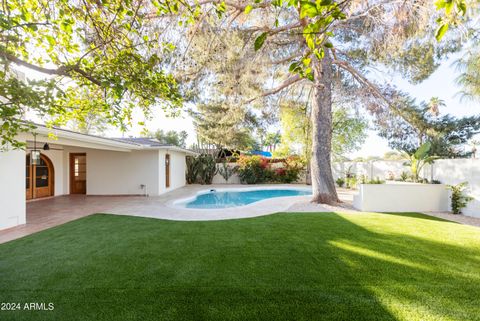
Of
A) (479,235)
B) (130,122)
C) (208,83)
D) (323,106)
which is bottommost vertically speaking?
(479,235)

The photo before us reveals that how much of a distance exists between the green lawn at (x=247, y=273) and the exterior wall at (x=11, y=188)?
1496 millimetres

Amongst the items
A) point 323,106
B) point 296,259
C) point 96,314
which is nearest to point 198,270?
point 96,314

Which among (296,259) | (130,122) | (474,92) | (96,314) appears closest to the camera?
(96,314)

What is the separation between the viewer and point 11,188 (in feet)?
20.4

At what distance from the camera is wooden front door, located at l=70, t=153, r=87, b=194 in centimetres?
1334

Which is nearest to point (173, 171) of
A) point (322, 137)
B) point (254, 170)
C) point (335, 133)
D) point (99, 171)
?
point (99, 171)

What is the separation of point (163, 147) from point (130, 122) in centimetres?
839

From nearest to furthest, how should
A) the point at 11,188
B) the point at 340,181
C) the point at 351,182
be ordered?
the point at 11,188 < the point at 351,182 < the point at 340,181

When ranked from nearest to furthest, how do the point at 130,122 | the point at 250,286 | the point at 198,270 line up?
1. the point at 250,286
2. the point at 198,270
3. the point at 130,122

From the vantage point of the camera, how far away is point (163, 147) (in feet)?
40.6

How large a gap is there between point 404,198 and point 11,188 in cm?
1336

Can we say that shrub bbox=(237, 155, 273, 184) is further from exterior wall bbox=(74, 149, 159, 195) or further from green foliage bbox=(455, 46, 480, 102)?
green foliage bbox=(455, 46, 480, 102)

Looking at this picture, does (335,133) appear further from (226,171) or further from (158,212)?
(158,212)

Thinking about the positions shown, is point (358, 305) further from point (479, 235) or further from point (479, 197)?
point (479, 197)
